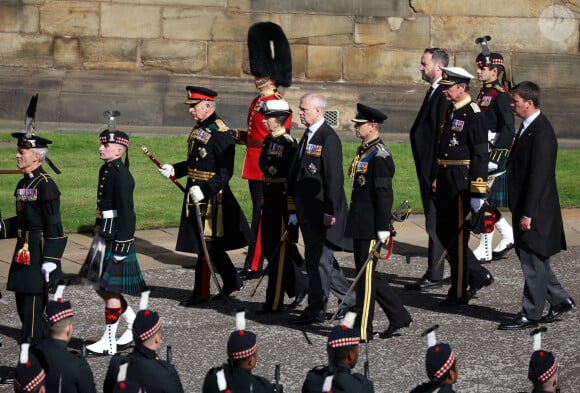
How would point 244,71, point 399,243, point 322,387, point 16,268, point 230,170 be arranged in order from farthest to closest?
point 244,71
point 399,243
point 230,170
point 16,268
point 322,387

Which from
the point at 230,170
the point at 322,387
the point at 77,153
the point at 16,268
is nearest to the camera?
the point at 322,387

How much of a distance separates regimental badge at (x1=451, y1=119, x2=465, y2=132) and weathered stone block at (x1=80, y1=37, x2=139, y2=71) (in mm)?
8529

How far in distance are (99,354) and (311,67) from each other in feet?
33.5

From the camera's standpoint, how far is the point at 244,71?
20.1 m

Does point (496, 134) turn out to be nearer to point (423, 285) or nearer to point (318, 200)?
point (423, 285)

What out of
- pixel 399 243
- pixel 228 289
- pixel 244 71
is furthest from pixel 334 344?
pixel 244 71

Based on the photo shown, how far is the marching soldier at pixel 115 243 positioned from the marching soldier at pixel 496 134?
411 centimetres

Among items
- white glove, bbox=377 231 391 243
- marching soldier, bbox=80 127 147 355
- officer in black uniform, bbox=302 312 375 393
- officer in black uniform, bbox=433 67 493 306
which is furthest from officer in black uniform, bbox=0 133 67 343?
officer in black uniform, bbox=433 67 493 306

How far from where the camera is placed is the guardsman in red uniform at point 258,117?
13172mm

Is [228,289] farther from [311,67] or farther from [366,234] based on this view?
[311,67]

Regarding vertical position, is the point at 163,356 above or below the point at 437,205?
below

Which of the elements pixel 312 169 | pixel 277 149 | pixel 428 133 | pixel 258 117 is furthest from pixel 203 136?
pixel 428 133

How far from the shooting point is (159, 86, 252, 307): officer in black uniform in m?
12.1

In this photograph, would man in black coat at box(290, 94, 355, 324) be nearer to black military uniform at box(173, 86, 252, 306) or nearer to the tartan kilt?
black military uniform at box(173, 86, 252, 306)
